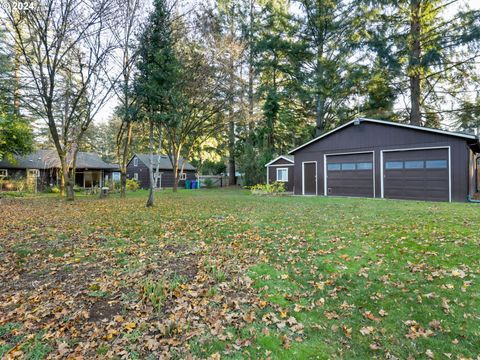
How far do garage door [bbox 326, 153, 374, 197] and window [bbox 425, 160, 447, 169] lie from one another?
247cm

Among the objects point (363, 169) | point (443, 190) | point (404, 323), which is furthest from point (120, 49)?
point (443, 190)

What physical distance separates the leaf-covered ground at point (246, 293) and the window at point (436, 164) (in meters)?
6.97

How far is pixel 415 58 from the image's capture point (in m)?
16.3

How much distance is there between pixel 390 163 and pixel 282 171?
868 centimetres

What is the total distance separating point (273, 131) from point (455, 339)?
2324cm

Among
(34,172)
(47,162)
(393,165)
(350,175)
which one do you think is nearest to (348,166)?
(350,175)

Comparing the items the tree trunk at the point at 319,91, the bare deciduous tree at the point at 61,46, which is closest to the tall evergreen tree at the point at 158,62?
the bare deciduous tree at the point at 61,46

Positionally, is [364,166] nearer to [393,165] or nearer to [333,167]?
[393,165]

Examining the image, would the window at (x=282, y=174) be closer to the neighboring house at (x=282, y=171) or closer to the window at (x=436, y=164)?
the neighboring house at (x=282, y=171)

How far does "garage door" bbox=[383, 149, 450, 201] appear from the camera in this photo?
1217cm

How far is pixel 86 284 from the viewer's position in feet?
13.1

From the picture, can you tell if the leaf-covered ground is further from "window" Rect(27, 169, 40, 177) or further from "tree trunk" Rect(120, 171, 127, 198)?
"window" Rect(27, 169, 40, 177)

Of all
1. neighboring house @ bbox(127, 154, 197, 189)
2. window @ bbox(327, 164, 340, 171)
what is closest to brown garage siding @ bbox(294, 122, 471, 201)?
window @ bbox(327, 164, 340, 171)

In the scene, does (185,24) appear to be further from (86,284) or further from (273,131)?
(273,131)
